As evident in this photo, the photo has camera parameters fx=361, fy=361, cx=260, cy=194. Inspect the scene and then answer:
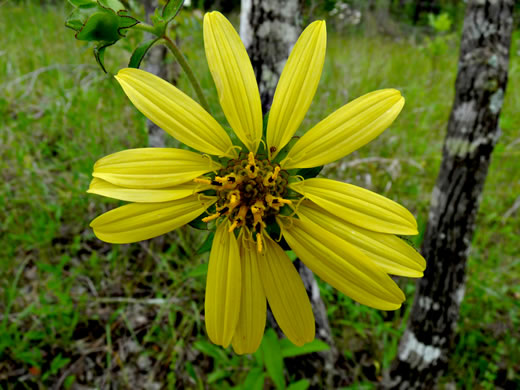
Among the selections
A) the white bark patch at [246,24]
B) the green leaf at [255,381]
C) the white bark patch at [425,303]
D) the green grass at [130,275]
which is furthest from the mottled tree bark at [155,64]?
the white bark patch at [425,303]

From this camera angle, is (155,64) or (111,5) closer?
(111,5)

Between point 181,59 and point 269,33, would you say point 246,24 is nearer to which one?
point 269,33

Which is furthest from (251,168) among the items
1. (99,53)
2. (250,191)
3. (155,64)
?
(155,64)

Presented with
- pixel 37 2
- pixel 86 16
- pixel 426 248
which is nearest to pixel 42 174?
pixel 86 16

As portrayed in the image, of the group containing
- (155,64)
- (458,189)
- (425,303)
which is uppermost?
(155,64)

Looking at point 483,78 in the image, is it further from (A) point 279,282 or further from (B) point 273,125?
(A) point 279,282

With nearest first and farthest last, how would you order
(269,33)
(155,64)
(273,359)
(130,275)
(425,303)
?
(269,33), (273,359), (425,303), (155,64), (130,275)

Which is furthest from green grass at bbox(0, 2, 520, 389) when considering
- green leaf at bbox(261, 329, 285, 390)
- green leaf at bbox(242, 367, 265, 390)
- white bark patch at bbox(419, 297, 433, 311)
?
white bark patch at bbox(419, 297, 433, 311)
